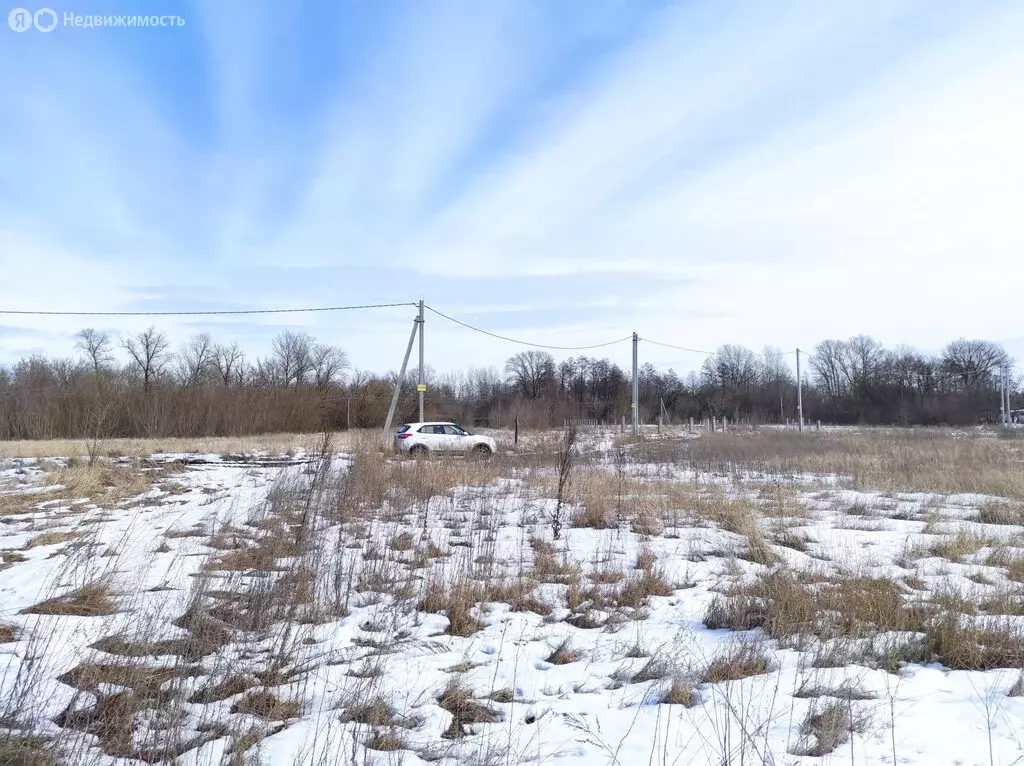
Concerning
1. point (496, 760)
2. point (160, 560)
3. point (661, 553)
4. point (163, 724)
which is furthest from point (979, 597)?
point (160, 560)

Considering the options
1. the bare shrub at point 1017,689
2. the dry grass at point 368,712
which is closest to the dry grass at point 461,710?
the dry grass at point 368,712

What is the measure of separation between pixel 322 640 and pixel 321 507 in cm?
489

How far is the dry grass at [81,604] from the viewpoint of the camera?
4.96 metres

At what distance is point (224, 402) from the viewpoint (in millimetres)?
37969

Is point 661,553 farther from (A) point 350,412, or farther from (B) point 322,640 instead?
(A) point 350,412

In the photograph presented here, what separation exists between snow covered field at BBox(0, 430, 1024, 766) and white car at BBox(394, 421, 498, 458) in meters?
11.9

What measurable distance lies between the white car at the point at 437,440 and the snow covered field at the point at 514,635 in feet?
39.1

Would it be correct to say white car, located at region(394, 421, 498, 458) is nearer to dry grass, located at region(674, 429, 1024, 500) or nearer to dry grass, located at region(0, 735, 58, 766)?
dry grass, located at region(674, 429, 1024, 500)

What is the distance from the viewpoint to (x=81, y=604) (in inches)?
199

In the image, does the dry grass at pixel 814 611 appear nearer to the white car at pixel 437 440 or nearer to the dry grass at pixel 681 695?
the dry grass at pixel 681 695

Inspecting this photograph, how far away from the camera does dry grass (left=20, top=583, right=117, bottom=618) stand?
4.96 metres

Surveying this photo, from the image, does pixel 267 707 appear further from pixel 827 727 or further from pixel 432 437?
pixel 432 437

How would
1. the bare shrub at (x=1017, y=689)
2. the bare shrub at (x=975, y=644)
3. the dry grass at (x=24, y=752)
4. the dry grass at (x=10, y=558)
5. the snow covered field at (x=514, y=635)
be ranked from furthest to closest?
the dry grass at (x=10, y=558) < the bare shrub at (x=975, y=644) < the bare shrub at (x=1017, y=689) < the snow covered field at (x=514, y=635) < the dry grass at (x=24, y=752)

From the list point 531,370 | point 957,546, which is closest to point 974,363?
point 531,370
